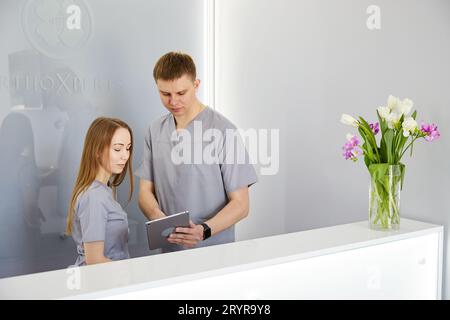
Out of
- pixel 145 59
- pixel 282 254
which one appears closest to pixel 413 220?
pixel 282 254

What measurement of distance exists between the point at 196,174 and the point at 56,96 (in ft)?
2.64

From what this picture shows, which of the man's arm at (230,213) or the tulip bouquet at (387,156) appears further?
the man's arm at (230,213)

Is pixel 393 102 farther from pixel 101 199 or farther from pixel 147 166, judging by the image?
pixel 147 166

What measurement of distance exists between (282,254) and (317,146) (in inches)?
37.2

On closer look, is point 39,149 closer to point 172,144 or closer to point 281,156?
point 172,144

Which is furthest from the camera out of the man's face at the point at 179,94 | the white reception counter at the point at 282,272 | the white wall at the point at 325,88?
the man's face at the point at 179,94

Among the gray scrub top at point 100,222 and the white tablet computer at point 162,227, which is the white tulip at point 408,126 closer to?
the white tablet computer at point 162,227

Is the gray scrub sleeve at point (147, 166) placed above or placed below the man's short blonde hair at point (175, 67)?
below

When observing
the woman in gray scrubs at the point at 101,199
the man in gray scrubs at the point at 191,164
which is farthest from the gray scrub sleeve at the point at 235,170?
the woman in gray scrubs at the point at 101,199

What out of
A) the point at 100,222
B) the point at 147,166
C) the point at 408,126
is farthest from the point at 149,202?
the point at 408,126

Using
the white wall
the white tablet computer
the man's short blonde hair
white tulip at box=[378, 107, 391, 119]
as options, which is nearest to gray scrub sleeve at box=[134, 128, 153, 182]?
the man's short blonde hair

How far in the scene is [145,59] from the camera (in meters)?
2.50

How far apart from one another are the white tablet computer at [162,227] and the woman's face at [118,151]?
32 cm

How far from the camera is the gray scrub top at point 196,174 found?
220cm
